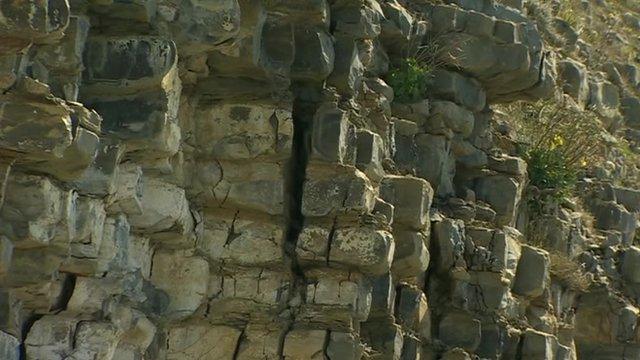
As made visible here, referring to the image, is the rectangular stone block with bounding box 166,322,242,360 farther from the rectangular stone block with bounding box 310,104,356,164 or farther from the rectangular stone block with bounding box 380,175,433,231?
the rectangular stone block with bounding box 380,175,433,231

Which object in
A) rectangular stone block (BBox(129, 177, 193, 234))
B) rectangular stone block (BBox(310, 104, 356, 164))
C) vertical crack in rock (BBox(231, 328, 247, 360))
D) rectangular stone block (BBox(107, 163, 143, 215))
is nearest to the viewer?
rectangular stone block (BBox(107, 163, 143, 215))

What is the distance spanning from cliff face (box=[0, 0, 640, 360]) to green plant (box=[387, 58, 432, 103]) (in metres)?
0.08

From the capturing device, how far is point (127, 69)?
1079 centimetres

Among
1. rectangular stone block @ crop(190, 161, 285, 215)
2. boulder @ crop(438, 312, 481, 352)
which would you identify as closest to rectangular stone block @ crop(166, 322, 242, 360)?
rectangular stone block @ crop(190, 161, 285, 215)

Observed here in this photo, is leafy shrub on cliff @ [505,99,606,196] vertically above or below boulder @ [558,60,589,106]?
below

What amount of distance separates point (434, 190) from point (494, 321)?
144cm

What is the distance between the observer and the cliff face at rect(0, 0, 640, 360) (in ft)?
32.9

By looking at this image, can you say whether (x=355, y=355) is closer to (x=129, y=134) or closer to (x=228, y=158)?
(x=228, y=158)

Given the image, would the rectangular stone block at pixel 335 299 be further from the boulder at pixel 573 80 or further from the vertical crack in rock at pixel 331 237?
the boulder at pixel 573 80

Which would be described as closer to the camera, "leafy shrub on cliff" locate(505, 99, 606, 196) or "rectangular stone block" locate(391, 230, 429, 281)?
"rectangular stone block" locate(391, 230, 429, 281)

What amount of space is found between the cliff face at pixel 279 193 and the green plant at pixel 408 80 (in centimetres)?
8

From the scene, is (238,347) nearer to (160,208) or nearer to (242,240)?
(242,240)

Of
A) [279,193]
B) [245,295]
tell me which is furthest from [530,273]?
[245,295]

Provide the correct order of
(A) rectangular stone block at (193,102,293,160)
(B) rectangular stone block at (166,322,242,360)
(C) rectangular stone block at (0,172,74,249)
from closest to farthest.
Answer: (C) rectangular stone block at (0,172,74,249) → (B) rectangular stone block at (166,322,242,360) → (A) rectangular stone block at (193,102,293,160)
